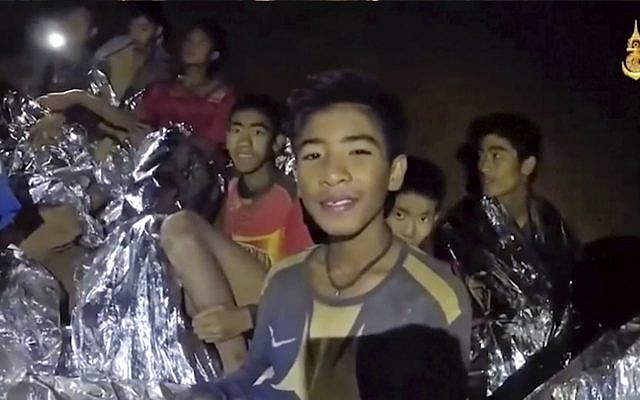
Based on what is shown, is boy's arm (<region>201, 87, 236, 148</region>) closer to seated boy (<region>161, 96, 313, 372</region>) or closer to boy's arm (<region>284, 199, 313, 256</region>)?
seated boy (<region>161, 96, 313, 372</region>)

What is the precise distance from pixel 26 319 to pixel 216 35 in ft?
1.35

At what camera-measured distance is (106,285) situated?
1.01m

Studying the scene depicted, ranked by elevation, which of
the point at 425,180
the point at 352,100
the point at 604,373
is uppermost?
the point at 352,100

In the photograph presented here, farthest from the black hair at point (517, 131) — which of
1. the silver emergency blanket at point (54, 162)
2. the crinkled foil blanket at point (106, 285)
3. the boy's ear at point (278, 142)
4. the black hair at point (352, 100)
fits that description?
the silver emergency blanket at point (54, 162)

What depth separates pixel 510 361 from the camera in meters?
1.00

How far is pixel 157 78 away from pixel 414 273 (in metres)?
0.39

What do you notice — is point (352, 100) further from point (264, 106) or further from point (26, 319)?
point (26, 319)

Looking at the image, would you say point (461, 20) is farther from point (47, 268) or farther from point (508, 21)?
point (47, 268)

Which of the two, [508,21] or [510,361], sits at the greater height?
[508,21]

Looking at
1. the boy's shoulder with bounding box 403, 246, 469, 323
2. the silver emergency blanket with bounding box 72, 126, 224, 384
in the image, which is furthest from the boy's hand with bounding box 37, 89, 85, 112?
the boy's shoulder with bounding box 403, 246, 469, 323

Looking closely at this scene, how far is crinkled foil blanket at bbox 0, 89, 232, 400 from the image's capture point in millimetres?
995

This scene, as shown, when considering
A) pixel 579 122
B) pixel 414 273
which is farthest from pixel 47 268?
pixel 579 122

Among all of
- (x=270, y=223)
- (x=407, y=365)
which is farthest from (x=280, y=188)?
(x=407, y=365)

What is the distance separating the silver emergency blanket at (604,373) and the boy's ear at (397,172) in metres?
0.29
